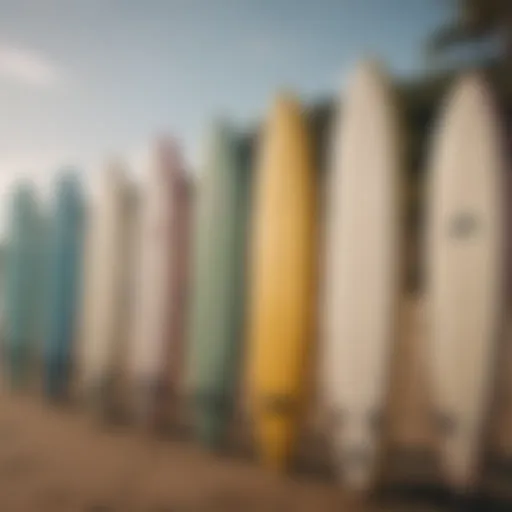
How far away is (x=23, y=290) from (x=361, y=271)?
0.96m

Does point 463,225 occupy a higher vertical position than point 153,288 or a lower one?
higher

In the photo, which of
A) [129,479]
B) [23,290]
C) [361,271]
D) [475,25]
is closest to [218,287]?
[361,271]

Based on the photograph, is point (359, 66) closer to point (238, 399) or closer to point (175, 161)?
point (175, 161)

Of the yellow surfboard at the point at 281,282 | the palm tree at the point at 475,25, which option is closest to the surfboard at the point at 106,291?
the yellow surfboard at the point at 281,282

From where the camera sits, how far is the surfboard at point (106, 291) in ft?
4.75

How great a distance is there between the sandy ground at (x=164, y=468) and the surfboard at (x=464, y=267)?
0.30 feet

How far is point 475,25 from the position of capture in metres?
2.93

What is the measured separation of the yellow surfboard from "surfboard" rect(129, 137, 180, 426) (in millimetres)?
208

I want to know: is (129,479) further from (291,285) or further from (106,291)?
(106,291)

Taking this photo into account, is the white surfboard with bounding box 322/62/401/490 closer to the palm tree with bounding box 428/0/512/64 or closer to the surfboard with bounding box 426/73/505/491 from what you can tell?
the surfboard with bounding box 426/73/505/491

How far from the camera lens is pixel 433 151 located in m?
1.17

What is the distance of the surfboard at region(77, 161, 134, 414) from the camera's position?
1.45 m

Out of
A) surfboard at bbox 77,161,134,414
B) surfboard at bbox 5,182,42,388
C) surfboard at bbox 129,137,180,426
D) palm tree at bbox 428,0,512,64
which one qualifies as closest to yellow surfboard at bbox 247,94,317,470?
surfboard at bbox 129,137,180,426

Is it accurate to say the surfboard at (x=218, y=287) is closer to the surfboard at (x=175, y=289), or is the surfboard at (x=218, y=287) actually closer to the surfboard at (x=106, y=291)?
the surfboard at (x=175, y=289)
